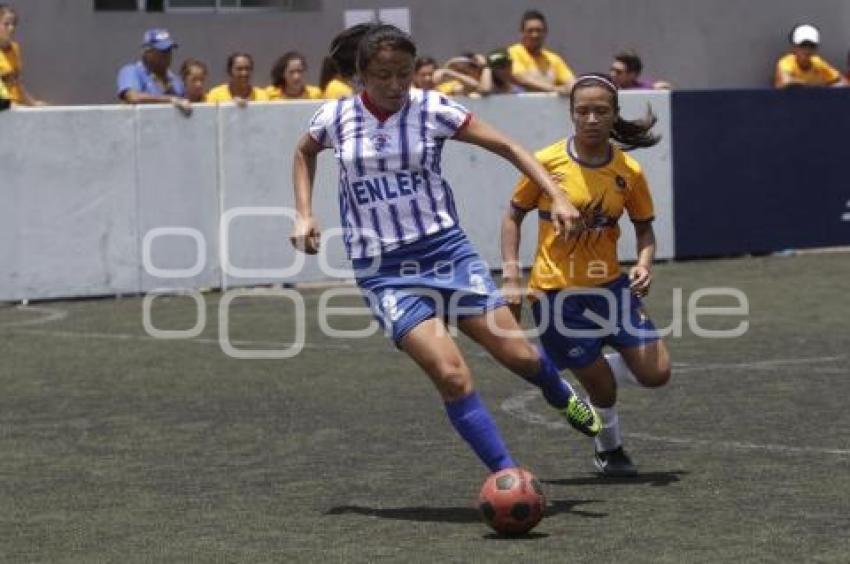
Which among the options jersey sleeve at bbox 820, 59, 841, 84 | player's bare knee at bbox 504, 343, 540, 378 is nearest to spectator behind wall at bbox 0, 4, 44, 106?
jersey sleeve at bbox 820, 59, 841, 84

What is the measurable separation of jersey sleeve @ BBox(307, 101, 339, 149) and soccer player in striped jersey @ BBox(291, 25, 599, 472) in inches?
1.4

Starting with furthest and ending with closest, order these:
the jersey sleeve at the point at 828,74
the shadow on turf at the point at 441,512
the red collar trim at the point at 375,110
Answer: the jersey sleeve at the point at 828,74 → the red collar trim at the point at 375,110 → the shadow on turf at the point at 441,512

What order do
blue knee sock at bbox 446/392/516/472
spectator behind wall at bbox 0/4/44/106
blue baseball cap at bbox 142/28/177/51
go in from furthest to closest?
1. blue baseball cap at bbox 142/28/177/51
2. spectator behind wall at bbox 0/4/44/106
3. blue knee sock at bbox 446/392/516/472

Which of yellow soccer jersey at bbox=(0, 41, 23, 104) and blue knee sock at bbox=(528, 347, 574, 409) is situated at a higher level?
A: yellow soccer jersey at bbox=(0, 41, 23, 104)

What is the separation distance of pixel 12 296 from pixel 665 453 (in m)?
8.78

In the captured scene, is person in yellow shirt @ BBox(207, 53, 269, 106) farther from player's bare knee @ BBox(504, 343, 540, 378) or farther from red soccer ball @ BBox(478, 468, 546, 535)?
red soccer ball @ BBox(478, 468, 546, 535)

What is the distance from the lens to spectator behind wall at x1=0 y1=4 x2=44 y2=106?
716 inches

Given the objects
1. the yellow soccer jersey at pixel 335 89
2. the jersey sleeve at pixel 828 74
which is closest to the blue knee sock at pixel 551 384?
the yellow soccer jersey at pixel 335 89

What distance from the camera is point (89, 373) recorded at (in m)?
13.5

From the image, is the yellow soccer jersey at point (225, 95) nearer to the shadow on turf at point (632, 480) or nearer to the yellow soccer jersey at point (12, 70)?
the yellow soccer jersey at point (12, 70)

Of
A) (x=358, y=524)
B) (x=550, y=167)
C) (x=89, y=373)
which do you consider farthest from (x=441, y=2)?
(x=358, y=524)

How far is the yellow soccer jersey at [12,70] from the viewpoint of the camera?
1839 cm

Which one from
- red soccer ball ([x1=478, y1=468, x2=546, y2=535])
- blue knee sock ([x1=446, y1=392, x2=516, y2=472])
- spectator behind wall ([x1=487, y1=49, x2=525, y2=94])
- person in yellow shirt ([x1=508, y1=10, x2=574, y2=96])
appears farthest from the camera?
person in yellow shirt ([x1=508, y1=10, x2=574, y2=96])

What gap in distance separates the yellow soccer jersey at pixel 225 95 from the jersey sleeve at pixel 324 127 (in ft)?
32.1
